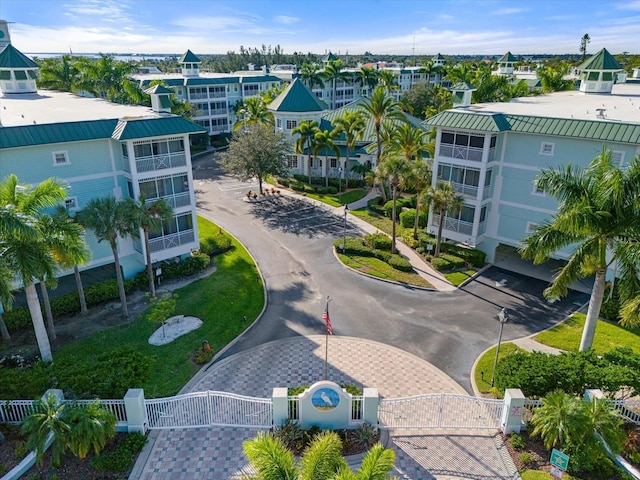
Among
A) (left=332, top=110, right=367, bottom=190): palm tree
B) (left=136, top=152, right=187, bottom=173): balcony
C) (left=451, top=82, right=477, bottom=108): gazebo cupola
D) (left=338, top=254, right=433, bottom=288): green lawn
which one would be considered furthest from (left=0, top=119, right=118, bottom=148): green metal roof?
(left=332, top=110, right=367, bottom=190): palm tree

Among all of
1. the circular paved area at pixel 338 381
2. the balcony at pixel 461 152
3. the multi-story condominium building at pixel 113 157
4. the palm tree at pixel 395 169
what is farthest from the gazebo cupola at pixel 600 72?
the multi-story condominium building at pixel 113 157

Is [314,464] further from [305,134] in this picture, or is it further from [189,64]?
[189,64]

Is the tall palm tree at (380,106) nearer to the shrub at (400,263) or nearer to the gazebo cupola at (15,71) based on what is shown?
the shrub at (400,263)

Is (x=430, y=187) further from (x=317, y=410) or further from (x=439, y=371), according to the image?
(x=317, y=410)

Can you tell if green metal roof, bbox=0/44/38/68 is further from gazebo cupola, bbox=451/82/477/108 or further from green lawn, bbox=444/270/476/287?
green lawn, bbox=444/270/476/287

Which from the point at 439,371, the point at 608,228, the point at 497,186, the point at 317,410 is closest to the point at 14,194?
the point at 317,410

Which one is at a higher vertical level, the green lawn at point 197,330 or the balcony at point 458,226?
the balcony at point 458,226
